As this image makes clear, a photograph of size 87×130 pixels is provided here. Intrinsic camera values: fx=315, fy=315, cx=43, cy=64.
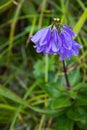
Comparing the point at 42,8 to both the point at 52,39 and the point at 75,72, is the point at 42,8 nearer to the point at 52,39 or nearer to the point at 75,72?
the point at 75,72

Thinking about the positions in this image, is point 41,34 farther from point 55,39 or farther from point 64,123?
point 64,123

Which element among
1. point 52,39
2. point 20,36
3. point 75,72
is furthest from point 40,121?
point 52,39

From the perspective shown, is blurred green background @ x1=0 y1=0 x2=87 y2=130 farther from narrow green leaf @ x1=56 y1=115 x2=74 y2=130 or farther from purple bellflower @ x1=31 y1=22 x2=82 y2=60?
purple bellflower @ x1=31 y1=22 x2=82 y2=60

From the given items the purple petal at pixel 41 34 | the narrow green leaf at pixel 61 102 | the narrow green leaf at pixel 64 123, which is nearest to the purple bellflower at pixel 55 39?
the purple petal at pixel 41 34

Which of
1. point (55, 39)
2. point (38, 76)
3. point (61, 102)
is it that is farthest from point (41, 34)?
point (38, 76)

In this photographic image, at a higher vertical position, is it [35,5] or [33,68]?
[35,5]

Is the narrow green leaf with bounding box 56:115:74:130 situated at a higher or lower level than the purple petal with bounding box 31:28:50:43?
lower

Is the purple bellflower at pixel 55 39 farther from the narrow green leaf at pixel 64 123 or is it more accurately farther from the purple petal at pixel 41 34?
the narrow green leaf at pixel 64 123

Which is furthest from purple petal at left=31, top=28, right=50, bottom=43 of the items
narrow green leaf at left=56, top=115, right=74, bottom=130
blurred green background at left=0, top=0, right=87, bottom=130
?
narrow green leaf at left=56, top=115, right=74, bottom=130

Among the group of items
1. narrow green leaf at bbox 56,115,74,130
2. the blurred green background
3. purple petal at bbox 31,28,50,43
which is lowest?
narrow green leaf at bbox 56,115,74,130
